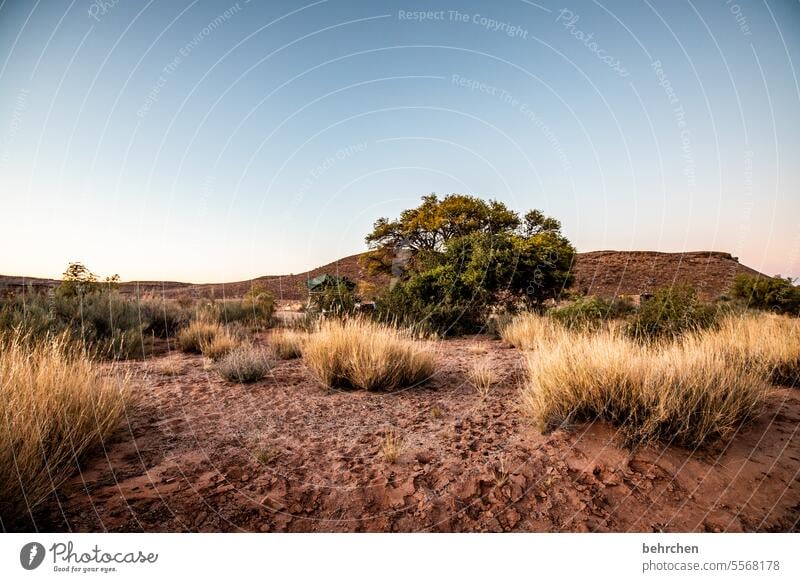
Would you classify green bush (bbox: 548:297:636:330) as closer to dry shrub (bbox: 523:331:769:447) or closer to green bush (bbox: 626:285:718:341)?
green bush (bbox: 626:285:718:341)

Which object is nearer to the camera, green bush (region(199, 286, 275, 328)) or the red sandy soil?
the red sandy soil

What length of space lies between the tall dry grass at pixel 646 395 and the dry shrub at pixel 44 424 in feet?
11.4

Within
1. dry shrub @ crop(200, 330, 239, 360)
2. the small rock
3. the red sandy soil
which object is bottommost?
the red sandy soil

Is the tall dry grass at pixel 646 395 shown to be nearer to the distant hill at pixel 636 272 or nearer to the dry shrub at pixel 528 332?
the dry shrub at pixel 528 332

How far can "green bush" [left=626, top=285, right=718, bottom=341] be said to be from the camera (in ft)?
21.7

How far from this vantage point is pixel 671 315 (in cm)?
679

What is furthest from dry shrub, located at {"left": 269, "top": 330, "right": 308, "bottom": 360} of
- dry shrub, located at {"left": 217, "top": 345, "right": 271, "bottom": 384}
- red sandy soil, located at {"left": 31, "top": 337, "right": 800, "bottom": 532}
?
red sandy soil, located at {"left": 31, "top": 337, "right": 800, "bottom": 532}

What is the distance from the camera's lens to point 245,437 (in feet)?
10.9

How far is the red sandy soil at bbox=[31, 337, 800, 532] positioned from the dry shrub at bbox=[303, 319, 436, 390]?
92 centimetres

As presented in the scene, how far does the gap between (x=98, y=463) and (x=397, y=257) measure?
2319 cm
